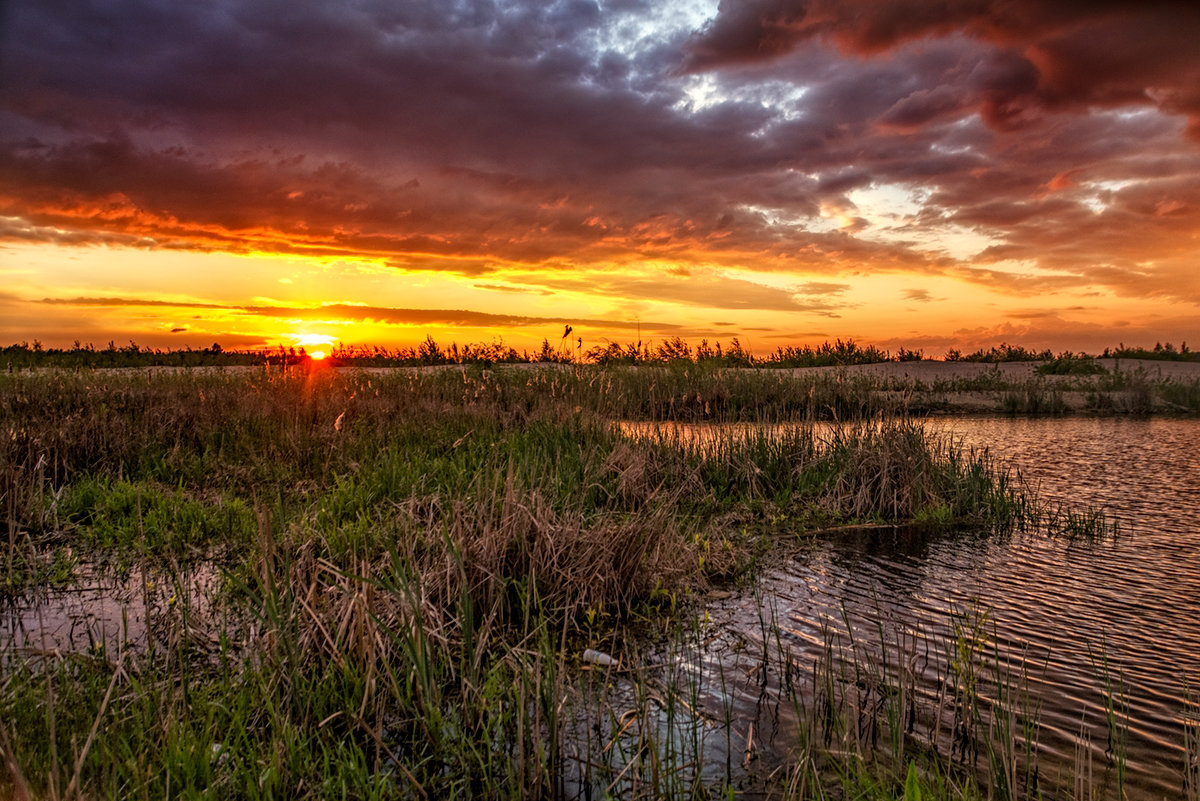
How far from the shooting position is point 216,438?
31.2 feet

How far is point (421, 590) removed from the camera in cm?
367

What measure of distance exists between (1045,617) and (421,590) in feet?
15.5

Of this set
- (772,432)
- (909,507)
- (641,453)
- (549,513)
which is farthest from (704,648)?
(772,432)

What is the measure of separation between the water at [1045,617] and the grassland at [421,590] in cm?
27

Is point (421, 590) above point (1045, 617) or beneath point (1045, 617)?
above

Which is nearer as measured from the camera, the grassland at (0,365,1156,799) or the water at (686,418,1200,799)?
the grassland at (0,365,1156,799)

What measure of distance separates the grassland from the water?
0.27 m

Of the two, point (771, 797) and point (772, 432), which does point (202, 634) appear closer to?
point (771, 797)

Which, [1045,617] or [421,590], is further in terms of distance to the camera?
[1045,617]

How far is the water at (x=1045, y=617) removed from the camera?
144 inches

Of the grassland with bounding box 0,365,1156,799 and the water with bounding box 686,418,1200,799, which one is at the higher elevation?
the grassland with bounding box 0,365,1156,799

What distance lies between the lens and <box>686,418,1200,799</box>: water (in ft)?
12.0

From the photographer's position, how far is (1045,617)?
5199 millimetres

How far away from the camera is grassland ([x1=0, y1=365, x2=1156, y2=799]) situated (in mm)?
2889
